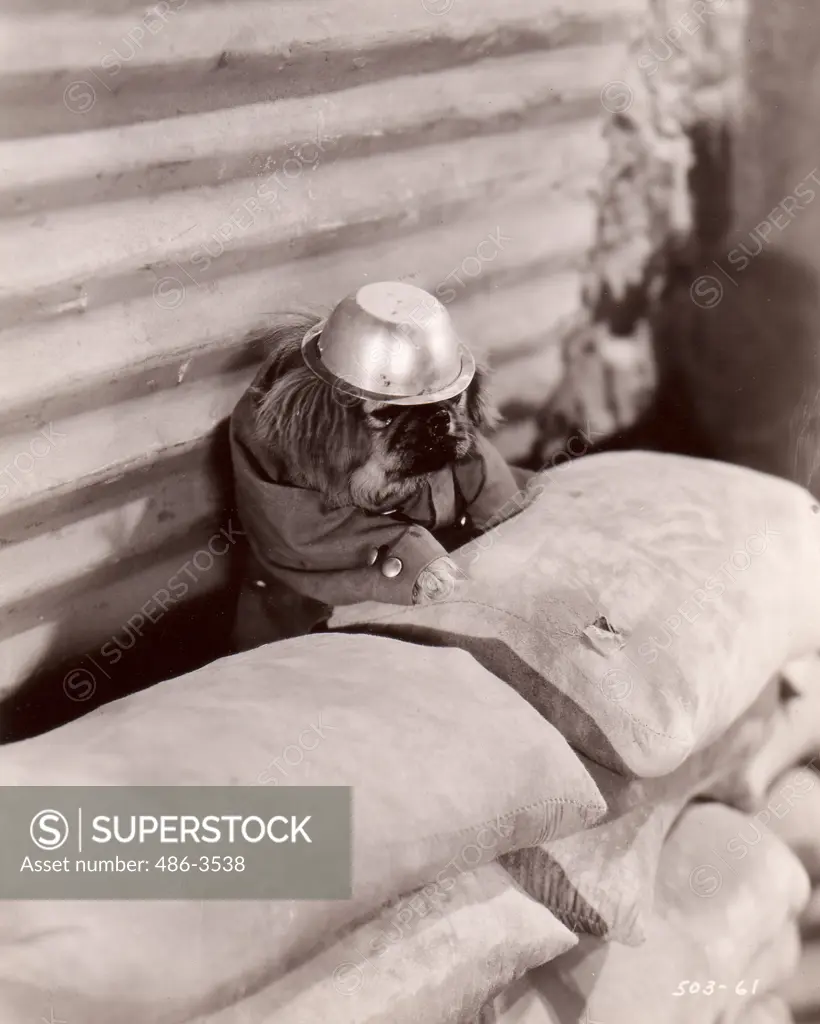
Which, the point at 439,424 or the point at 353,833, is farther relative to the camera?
the point at 439,424

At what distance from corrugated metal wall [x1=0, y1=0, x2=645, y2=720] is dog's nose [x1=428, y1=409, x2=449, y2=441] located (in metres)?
0.44

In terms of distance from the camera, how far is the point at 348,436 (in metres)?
1.73

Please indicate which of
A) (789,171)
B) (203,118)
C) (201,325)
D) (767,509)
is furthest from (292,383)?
(789,171)

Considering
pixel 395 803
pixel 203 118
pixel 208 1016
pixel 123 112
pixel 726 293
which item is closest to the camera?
pixel 208 1016

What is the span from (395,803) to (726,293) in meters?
1.75

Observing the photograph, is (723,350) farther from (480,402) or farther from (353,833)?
(353,833)

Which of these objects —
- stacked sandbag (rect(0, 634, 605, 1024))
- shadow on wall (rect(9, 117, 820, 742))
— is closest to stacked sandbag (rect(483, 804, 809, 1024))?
stacked sandbag (rect(0, 634, 605, 1024))

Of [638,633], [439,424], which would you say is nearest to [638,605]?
[638,633]

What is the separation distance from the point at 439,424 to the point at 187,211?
566 mm

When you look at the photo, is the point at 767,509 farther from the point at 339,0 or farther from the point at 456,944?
the point at 339,0

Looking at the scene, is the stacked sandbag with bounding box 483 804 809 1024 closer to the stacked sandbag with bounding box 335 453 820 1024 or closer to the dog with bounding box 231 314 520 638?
the stacked sandbag with bounding box 335 453 820 1024

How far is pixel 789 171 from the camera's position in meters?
2.38

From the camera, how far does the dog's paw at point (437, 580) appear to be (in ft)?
5.58

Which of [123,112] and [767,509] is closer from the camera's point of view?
[123,112]
